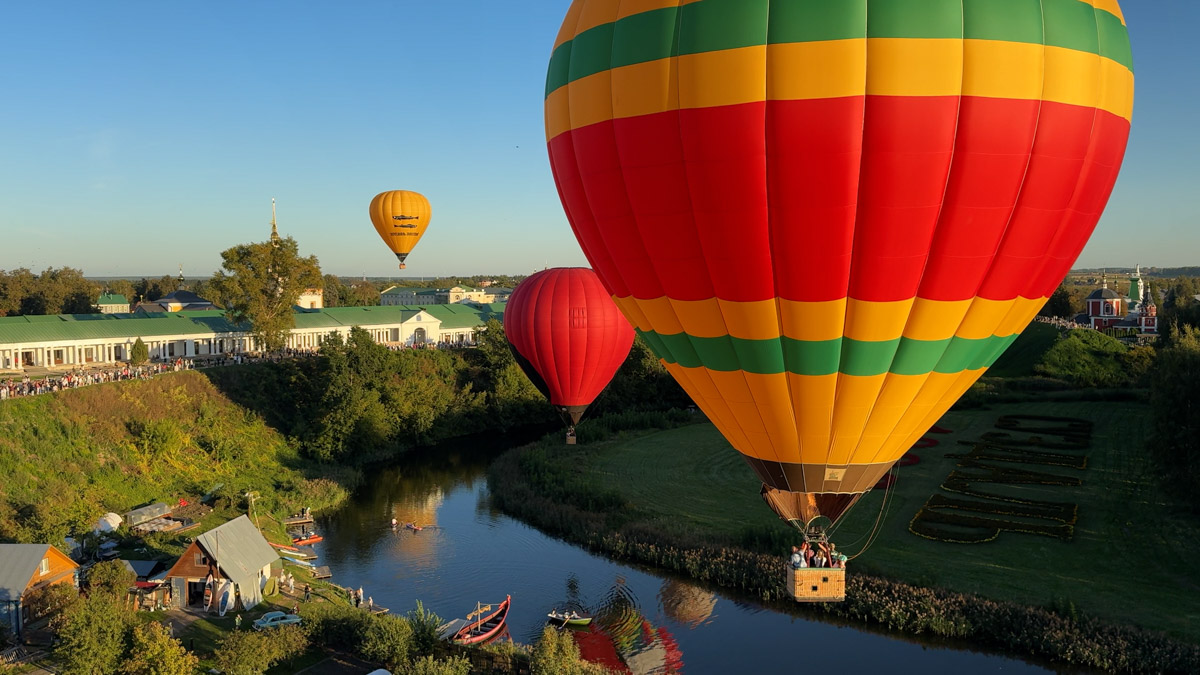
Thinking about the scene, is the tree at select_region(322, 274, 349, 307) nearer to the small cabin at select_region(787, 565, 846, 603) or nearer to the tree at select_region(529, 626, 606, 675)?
the tree at select_region(529, 626, 606, 675)

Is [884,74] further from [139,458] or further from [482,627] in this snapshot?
[139,458]

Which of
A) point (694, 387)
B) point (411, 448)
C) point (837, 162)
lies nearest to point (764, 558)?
point (694, 387)

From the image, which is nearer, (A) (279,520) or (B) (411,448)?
(A) (279,520)

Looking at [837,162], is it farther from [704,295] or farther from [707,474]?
[707,474]

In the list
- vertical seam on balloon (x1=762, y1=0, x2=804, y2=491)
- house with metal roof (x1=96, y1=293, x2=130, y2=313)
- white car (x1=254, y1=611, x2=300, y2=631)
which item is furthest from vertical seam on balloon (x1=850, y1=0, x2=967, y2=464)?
house with metal roof (x1=96, y1=293, x2=130, y2=313)

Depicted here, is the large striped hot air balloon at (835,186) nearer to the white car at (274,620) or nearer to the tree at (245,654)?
the tree at (245,654)

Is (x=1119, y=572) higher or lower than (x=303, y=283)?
lower

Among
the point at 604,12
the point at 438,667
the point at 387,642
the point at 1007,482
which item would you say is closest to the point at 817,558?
the point at 438,667
